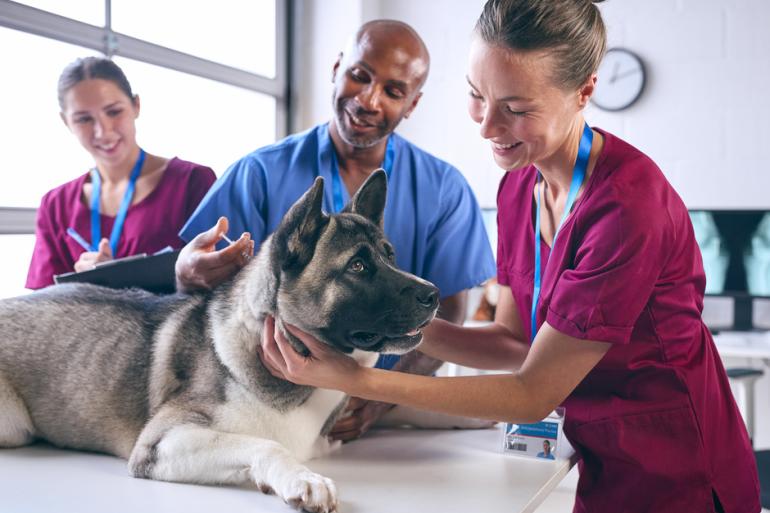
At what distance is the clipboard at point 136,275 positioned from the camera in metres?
1.56

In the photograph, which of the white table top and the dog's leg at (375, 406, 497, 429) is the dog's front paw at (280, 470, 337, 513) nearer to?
the white table top

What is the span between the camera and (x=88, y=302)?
1482 millimetres

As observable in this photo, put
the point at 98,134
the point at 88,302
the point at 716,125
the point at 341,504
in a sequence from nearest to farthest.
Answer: the point at 341,504 → the point at 88,302 → the point at 98,134 → the point at 716,125

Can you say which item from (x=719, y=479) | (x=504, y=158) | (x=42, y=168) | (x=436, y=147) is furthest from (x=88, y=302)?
(x=436, y=147)

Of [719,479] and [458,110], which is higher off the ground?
[458,110]

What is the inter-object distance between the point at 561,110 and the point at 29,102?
270 centimetres

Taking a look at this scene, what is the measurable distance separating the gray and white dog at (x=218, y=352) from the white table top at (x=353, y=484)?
0.04m

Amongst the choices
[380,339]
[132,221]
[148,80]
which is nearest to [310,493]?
[380,339]

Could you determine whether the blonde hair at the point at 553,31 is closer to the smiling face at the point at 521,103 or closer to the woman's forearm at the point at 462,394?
the smiling face at the point at 521,103

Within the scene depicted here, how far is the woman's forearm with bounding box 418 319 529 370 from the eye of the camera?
1538mm

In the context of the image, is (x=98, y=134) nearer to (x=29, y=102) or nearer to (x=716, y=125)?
(x=29, y=102)

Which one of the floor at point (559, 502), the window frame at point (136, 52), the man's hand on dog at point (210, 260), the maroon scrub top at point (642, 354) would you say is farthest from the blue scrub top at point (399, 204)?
the window frame at point (136, 52)

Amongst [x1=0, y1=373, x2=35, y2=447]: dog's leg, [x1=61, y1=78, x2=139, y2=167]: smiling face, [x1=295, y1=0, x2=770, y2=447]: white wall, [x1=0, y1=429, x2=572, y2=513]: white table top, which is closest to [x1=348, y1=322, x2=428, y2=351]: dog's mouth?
[x1=0, y1=429, x2=572, y2=513]: white table top

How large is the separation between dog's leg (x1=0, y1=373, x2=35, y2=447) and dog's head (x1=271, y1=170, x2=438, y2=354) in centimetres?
54
